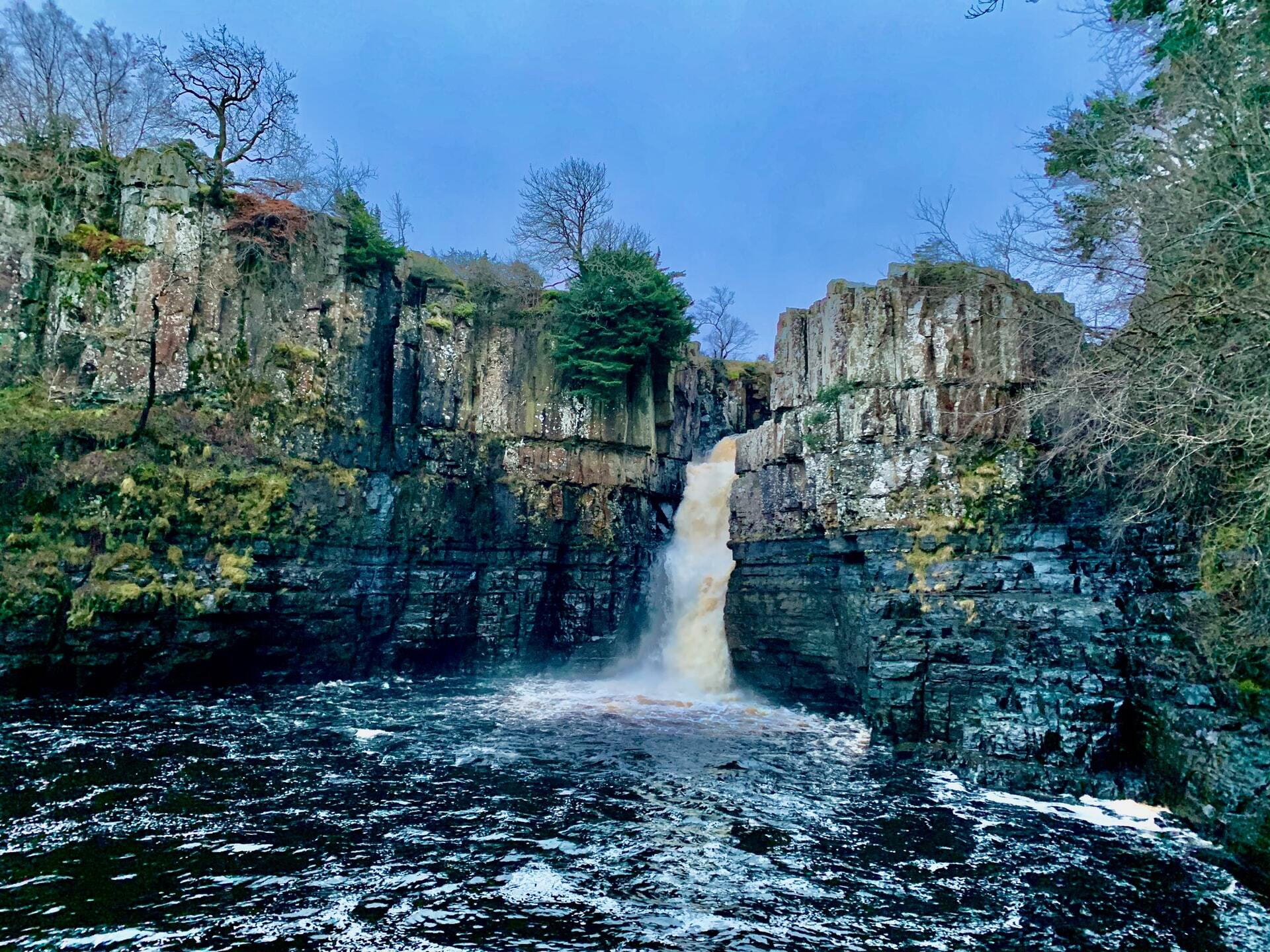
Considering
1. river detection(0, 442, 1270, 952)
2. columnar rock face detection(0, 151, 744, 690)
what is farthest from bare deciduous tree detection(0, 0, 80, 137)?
river detection(0, 442, 1270, 952)

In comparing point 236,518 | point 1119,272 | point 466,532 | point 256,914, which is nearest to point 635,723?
point 466,532

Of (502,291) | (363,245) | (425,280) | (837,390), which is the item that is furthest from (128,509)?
(837,390)

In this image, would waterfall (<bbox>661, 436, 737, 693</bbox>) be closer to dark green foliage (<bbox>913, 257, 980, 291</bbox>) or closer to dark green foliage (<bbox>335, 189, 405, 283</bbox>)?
dark green foliage (<bbox>913, 257, 980, 291</bbox>)

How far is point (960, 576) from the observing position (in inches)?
695

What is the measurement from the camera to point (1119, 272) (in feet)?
41.4

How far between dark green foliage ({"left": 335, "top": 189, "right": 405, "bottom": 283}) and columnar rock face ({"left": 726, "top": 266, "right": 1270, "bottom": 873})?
1424 cm

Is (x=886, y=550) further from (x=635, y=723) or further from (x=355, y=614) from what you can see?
(x=355, y=614)

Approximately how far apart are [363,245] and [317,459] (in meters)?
7.92

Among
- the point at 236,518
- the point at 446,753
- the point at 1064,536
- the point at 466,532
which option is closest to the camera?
the point at 446,753

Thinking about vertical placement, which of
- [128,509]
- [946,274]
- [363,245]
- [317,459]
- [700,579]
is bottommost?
[700,579]

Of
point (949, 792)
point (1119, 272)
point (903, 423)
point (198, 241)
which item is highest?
point (198, 241)

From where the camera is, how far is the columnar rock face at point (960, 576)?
13789 mm

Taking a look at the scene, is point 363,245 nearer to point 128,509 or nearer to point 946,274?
point 128,509

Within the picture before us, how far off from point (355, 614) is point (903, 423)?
17896 mm
